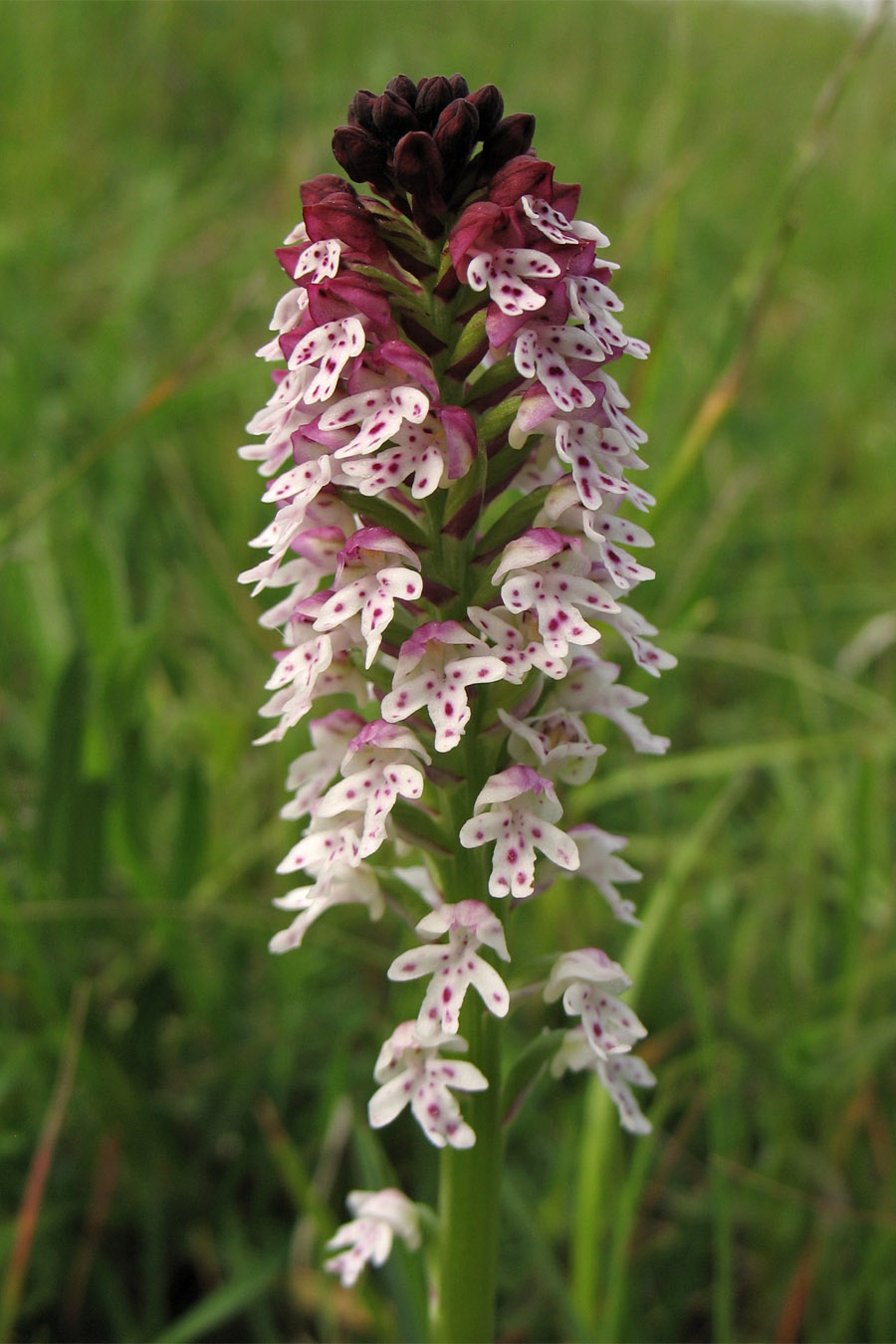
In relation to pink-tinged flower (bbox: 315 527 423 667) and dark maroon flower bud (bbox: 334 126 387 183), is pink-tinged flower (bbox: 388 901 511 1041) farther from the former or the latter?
dark maroon flower bud (bbox: 334 126 387 183)

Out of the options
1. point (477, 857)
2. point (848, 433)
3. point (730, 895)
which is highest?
point (848, 433)

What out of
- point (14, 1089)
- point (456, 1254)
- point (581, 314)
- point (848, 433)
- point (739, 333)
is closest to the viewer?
point (581, 314)

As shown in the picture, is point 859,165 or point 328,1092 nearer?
point 328,1092

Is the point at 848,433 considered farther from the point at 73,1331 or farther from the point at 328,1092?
the point at 73,1331

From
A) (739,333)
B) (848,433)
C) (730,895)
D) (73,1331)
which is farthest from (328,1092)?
(848,433)

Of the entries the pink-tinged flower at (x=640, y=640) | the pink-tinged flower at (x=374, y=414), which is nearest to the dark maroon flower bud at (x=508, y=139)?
the pink-tinged flower at (x=374, y=414)

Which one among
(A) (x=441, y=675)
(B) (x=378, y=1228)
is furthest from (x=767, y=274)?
(B) (x=378, y=1228)

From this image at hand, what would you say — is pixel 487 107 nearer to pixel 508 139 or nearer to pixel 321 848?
pixel 508 139
